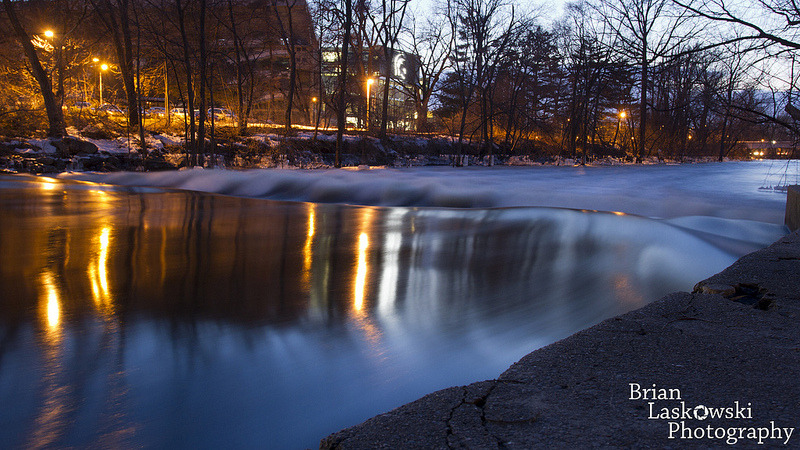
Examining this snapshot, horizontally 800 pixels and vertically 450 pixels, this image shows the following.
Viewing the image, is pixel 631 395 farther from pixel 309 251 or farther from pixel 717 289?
pixel 309 251

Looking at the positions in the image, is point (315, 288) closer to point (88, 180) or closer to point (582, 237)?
point (582, 237)

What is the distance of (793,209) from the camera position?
19.1 ft

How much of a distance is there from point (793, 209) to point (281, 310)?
622 centimetres

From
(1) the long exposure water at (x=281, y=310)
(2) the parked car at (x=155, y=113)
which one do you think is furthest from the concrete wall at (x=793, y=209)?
(2) the parked car at (x=155, y=113)

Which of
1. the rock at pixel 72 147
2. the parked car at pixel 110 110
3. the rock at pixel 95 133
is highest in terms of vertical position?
the parked car at pixel 110 110

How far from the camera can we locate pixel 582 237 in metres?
5.79

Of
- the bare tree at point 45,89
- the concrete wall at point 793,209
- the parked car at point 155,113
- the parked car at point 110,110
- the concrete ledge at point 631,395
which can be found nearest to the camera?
the concrete ledge at point 631,395

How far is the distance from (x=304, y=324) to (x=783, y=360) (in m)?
2.33

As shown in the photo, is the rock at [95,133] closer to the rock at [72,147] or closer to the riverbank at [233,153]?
the riverbank at [233,153]

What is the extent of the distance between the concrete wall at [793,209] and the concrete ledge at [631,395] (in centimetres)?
445

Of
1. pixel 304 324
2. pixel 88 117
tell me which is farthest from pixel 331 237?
pixel 88 117

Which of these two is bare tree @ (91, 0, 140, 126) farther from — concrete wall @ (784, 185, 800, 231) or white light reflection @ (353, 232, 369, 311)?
concrete wall @ (784, 185, 800, 231)

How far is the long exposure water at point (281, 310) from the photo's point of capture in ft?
6.57

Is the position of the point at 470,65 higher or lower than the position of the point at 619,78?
higher
